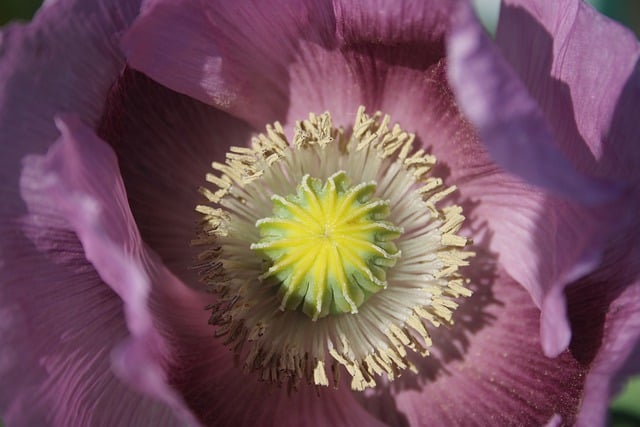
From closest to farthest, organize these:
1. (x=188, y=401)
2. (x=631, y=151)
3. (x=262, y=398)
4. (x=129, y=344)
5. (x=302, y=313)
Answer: (x=129, y=344), (x=631, y=151), (x=188, y=401), (x=262, y=398), (x=302, y=313)

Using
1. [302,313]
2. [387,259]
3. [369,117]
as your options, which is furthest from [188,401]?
[369,117]

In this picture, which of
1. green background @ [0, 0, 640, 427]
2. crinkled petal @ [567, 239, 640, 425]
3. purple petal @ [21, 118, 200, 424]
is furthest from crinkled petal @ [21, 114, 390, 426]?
green background @ [0, 0, 640, 427]

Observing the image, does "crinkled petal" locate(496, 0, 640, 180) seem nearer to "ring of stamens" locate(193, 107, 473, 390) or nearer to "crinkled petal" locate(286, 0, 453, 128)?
"crinkled petal" locate(286, 0, 453, 128)

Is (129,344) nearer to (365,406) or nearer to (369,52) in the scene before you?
(365,406)

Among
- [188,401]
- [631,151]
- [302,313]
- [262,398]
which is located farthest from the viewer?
[302,313]

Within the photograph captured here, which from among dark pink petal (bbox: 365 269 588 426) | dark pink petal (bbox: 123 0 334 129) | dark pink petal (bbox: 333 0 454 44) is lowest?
dark pink petal (bbox: 365 269 588 426)

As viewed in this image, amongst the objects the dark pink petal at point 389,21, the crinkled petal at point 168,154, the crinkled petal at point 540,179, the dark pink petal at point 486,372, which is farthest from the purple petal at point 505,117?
the crinkled petal at point 168,154

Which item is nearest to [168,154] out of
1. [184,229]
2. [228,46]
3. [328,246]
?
[184,229]
